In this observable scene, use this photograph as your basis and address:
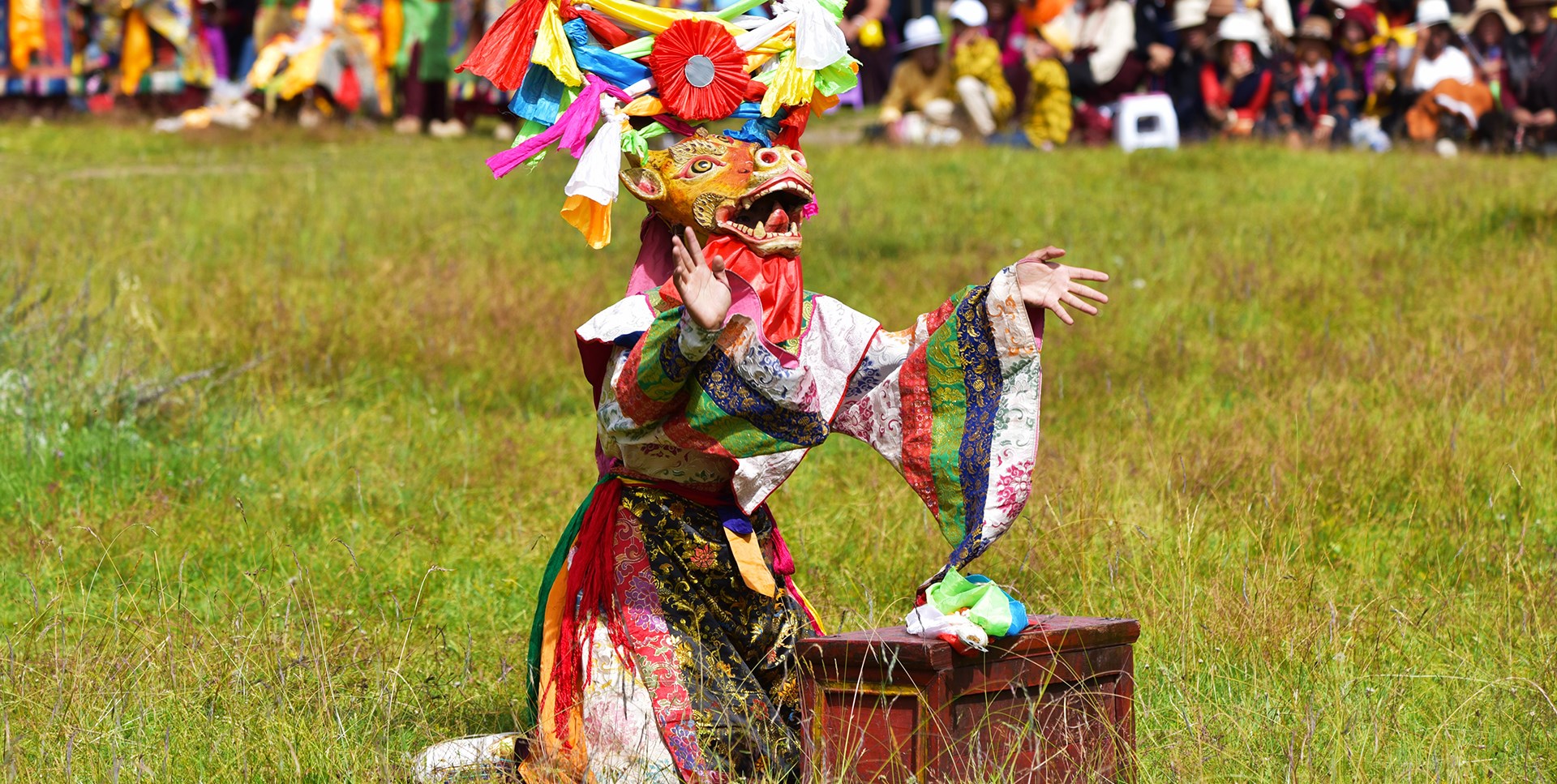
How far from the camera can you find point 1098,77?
50.4 feet

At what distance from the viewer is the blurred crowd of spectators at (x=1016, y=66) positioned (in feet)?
47.2

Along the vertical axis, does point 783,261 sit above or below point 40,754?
above

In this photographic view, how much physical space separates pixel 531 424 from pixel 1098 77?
955 centimetres

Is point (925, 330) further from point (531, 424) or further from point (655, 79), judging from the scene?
point (531, 424)

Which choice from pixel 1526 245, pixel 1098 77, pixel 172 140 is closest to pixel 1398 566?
pixel 1526 245

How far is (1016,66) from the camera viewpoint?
15.8 metres

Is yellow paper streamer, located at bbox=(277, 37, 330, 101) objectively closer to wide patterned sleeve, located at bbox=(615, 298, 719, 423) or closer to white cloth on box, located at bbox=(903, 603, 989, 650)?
wide patterned sleeve, located at bbox=(615, 298, 719, 423)

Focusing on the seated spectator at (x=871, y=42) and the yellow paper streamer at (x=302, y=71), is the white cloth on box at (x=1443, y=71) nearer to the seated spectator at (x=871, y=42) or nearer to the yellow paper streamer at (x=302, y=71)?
the seated spectator at (x=871, y=42)

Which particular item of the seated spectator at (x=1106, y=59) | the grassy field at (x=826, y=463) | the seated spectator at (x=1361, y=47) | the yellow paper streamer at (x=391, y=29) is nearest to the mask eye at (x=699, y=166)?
the grassy field at (x=826, y=463)

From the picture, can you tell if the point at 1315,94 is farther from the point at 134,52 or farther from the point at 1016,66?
the point at 134,52

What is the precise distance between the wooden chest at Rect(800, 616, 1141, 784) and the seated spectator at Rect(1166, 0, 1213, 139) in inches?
473

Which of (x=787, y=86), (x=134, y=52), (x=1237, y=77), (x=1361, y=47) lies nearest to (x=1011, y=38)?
(x=1237, y=77)

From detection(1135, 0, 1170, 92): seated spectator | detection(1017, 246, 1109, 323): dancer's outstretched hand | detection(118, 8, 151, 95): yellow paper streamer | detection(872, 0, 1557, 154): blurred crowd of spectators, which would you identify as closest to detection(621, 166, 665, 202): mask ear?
detection(1017, 246, 1109, 323): dancer's outstretched hand

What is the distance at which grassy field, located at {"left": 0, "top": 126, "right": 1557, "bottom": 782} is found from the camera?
13.1 ft
